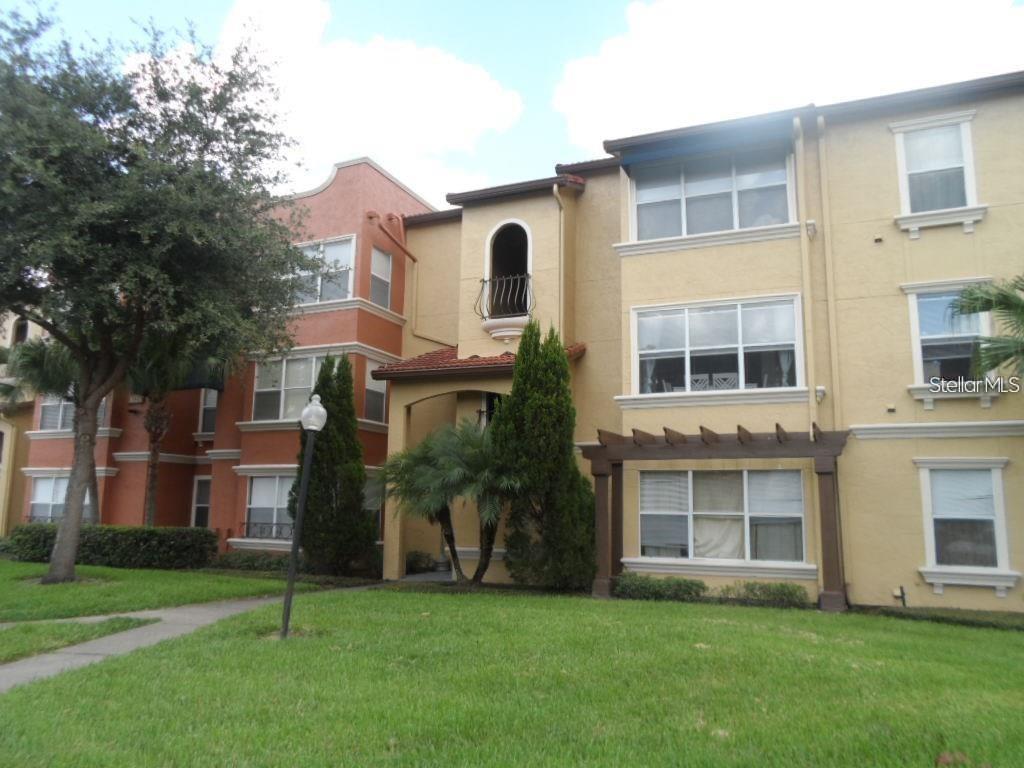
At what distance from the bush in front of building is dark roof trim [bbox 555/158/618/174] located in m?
8.60

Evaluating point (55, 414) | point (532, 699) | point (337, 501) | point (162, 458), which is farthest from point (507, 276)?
point (55, 414)

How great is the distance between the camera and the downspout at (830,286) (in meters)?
13.4

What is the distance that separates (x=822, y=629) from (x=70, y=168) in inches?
547

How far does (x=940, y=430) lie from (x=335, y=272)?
12.5m

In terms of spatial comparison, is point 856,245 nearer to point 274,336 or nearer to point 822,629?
point 822,629

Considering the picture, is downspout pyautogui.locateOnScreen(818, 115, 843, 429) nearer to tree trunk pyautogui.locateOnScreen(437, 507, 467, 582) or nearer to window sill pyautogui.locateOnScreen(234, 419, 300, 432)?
tree trunk pyautogui.locateOnScreen(437, 507, 467, 582)

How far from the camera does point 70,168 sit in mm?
13562

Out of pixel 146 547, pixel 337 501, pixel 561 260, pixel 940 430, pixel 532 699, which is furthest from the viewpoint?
pixel 146 547

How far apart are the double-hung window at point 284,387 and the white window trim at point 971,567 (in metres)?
13.0

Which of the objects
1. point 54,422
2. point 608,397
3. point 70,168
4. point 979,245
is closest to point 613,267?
point 608,397

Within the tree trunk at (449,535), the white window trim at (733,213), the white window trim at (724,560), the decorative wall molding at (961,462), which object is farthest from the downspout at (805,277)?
the tree trunk at (449,535)

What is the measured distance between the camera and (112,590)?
13312 mm

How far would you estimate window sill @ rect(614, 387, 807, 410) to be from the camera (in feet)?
44.1

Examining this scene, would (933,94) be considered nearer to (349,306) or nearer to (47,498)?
(349,306)
